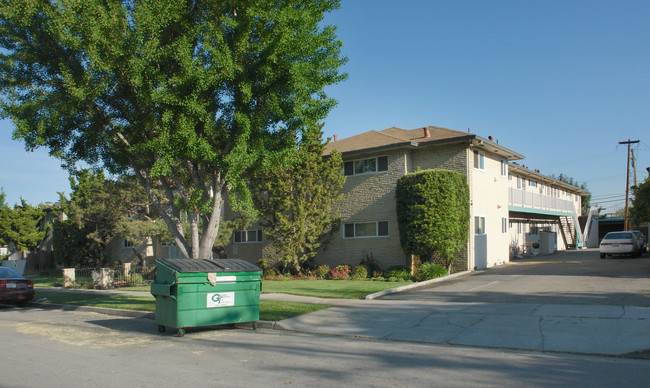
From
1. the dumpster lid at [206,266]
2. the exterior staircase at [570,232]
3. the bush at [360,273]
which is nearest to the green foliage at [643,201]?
the exterior staircase at [570,232]

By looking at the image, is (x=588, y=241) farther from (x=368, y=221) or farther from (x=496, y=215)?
(x=368, y=221)

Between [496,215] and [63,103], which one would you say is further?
[496,215]

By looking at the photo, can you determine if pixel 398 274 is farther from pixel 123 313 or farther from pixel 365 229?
pixel 123 313

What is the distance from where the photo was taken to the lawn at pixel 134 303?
12.3 metres

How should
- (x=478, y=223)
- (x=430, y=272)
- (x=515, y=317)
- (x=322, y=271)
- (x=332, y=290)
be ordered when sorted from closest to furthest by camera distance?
(x=515, y=317) < (x=332, y=290) < (x=430, y=272) < (x=322, y=271) < (x=478, y=223)

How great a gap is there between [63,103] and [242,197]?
191 inches

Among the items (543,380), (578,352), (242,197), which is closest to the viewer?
(543,380)

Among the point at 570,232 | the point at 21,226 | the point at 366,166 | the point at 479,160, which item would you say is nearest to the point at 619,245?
the point at 479,160

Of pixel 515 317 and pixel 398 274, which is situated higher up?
pixel 515 317

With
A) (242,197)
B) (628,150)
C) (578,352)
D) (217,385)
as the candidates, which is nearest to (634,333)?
(578,352)

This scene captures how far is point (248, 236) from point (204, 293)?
1887cm

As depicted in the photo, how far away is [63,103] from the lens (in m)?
11.9

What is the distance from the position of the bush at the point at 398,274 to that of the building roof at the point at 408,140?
18.4 ft

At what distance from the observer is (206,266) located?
10.6 metres
